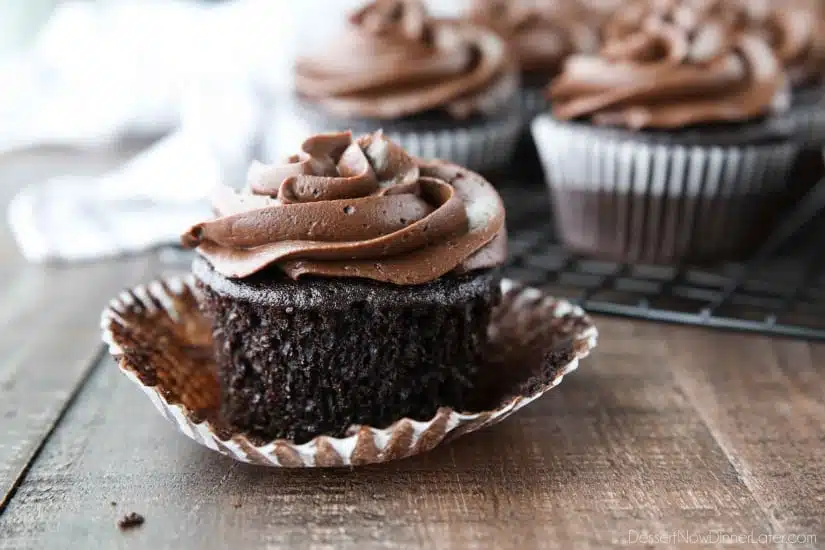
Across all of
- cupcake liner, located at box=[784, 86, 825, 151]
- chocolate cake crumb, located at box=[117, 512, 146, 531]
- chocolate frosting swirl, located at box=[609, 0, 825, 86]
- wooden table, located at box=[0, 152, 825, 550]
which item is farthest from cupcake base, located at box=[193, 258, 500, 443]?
cupcake liner, located at box=[784, 86, 825, 151]

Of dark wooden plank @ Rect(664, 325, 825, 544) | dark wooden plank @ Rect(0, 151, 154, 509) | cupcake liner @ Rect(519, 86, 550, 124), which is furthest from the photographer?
cupcake liner @ Rect(519, 86, 550, 124)

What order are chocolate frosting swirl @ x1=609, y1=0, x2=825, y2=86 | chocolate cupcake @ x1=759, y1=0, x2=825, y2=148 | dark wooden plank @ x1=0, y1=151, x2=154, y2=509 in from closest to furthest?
dark wooden plank @ x1=0, y1=151, x2=154, y2=509 < chocolate frosting swirl @ x1=609, y1=0, x2=825, y2=86 < chocolate cupcake @ x1=759, y1=0, x2=825, y2=148

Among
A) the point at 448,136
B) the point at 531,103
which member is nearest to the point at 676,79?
the point at 448,136

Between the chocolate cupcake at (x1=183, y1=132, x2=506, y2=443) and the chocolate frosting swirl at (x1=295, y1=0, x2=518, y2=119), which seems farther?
the chocolate frosting swirl at (x1=295, y1=0, x2=518, y2=119)

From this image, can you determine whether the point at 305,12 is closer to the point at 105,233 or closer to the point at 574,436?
the point at 105,233

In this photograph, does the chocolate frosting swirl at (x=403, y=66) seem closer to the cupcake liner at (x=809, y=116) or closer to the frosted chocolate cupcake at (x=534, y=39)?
the frosted chocolate cupcake at (x=534, y=39)

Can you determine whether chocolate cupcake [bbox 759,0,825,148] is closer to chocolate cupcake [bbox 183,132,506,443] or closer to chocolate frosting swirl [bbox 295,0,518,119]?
chocolate frosting swirl [bbox 295,0,518,119]

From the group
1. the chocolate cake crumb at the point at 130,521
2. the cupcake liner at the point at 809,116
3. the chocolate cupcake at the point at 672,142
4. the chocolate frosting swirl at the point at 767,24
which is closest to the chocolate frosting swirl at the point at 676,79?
the chocolate cupcake at the point at 672,142
